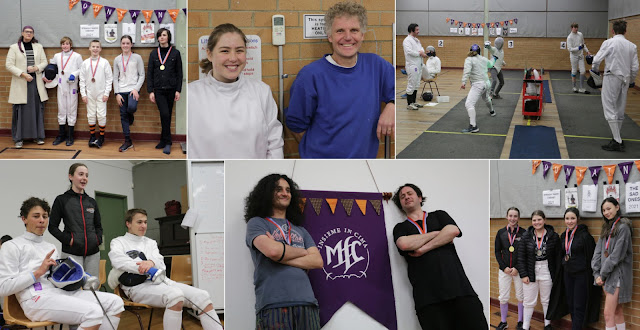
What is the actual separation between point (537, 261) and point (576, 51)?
9.60 feet

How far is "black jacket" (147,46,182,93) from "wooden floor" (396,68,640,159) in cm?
213

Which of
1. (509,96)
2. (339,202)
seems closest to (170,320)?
(339,202)

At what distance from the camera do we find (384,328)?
3680 mm

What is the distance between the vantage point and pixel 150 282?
3617 mm

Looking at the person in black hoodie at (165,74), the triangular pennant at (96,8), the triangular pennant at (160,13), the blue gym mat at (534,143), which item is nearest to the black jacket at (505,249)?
the blue gym mat at (534,143)

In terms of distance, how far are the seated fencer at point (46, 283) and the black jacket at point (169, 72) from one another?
2.48 metres

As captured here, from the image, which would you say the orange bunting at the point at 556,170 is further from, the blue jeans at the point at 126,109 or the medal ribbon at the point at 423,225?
the blue jeans at the point at 126,109

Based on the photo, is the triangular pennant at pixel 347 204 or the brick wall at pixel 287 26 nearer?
the brick wall at pixel 287 26

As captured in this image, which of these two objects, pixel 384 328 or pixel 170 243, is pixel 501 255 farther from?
pixel 170 243

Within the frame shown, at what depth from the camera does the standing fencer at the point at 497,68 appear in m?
6.45

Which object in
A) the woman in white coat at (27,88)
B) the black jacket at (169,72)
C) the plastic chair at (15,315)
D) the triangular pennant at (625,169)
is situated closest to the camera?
the plastic chair at (15,315)

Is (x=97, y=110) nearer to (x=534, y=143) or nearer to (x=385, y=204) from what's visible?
(x=385, y=204)

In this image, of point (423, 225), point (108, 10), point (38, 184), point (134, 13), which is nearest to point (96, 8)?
point (108, 10)

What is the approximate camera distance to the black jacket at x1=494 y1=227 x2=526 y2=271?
170 inches
